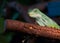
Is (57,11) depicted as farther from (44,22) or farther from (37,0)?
(37,0)

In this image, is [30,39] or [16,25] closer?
[16,25]

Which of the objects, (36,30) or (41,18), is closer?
(36,30)

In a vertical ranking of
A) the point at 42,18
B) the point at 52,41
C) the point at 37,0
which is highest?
the point at 37,0

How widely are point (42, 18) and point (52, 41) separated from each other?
24 centimetres

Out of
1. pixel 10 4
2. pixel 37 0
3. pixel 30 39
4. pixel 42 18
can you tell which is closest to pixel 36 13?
pixel 42 18

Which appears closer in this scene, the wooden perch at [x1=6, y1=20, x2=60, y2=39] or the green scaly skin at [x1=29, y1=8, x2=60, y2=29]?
the wooden perch at [x1=6, y1=20, x2=60, y2=39]

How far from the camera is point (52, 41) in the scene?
968 millimetres

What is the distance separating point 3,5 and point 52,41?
1.42 meters

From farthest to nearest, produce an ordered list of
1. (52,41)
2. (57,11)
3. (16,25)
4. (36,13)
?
(57,11), (36,13), (52,41), (16,25)

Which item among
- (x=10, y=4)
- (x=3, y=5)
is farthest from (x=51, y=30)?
(x=3, y=5)

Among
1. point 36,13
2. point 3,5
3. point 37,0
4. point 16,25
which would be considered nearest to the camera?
point 16,25

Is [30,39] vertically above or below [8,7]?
below

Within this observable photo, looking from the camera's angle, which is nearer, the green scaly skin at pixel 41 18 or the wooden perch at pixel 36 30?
the wooden perch at pixel 36 30

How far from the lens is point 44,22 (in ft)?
3.67
